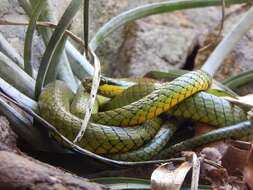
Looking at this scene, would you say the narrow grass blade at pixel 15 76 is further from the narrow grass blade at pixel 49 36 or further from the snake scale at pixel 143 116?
the narrow grass blade at pixel 49 36

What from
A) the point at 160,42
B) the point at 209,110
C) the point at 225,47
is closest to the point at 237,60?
the point at 160,42

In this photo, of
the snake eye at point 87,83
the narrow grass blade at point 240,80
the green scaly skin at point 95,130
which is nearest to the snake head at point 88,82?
the snake eye at point 87,83

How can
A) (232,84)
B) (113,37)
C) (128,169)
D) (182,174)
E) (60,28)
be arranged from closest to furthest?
(182,174), (60,28), (128,169), (232,84), (113,37)

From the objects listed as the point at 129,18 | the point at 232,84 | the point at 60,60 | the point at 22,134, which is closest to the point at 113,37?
the point at 129,18

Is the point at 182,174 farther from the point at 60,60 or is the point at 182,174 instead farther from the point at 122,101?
the point at 60,60

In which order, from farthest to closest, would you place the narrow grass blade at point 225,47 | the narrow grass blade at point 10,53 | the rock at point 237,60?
1. the rock at point 237,60
2. the narrow grass blade at point 225,47
3. the narrow grass blade at point 10,53

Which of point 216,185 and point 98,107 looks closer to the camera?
point 216,185

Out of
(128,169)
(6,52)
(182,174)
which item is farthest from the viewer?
(6,52)
